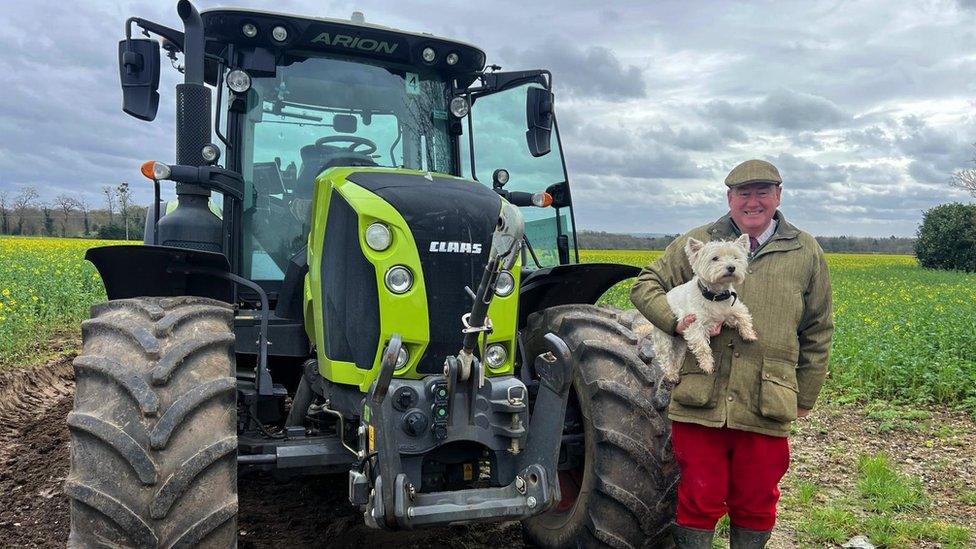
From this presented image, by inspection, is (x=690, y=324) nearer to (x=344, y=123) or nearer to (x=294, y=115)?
(x=344, y=123)

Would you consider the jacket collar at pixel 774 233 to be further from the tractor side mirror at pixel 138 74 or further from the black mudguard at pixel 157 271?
the tractor side mirror at pixel 138 74

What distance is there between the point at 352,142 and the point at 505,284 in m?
1.55

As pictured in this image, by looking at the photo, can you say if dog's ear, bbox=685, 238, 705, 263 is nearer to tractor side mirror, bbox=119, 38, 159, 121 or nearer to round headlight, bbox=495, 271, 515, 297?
round headlight, bbox=495, 271, 515, 297

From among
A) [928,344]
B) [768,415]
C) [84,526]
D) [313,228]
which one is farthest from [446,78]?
[928,344]

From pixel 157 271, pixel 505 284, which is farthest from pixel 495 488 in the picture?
pixel 157 271

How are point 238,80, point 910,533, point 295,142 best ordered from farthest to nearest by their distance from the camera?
1. point 910,533
2. point 295,142
3. point 238,80

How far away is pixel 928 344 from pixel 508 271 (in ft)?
26.8

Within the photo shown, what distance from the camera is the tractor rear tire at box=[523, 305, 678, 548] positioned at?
3.71 meters

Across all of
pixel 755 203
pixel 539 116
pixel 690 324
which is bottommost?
pixel 690 324

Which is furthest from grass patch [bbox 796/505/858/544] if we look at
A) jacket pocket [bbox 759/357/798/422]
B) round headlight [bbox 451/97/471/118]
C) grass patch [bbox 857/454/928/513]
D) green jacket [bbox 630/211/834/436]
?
round headlight [bbox 451/97/471/118]

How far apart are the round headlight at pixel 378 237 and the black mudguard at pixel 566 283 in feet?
4.46

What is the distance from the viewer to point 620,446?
12.1 feet

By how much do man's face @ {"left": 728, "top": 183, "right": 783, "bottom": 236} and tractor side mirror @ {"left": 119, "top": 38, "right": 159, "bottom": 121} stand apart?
2942 mm

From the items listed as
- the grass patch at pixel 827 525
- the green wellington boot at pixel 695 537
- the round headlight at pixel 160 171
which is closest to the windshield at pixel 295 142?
the round headlight at pixel 160 171
